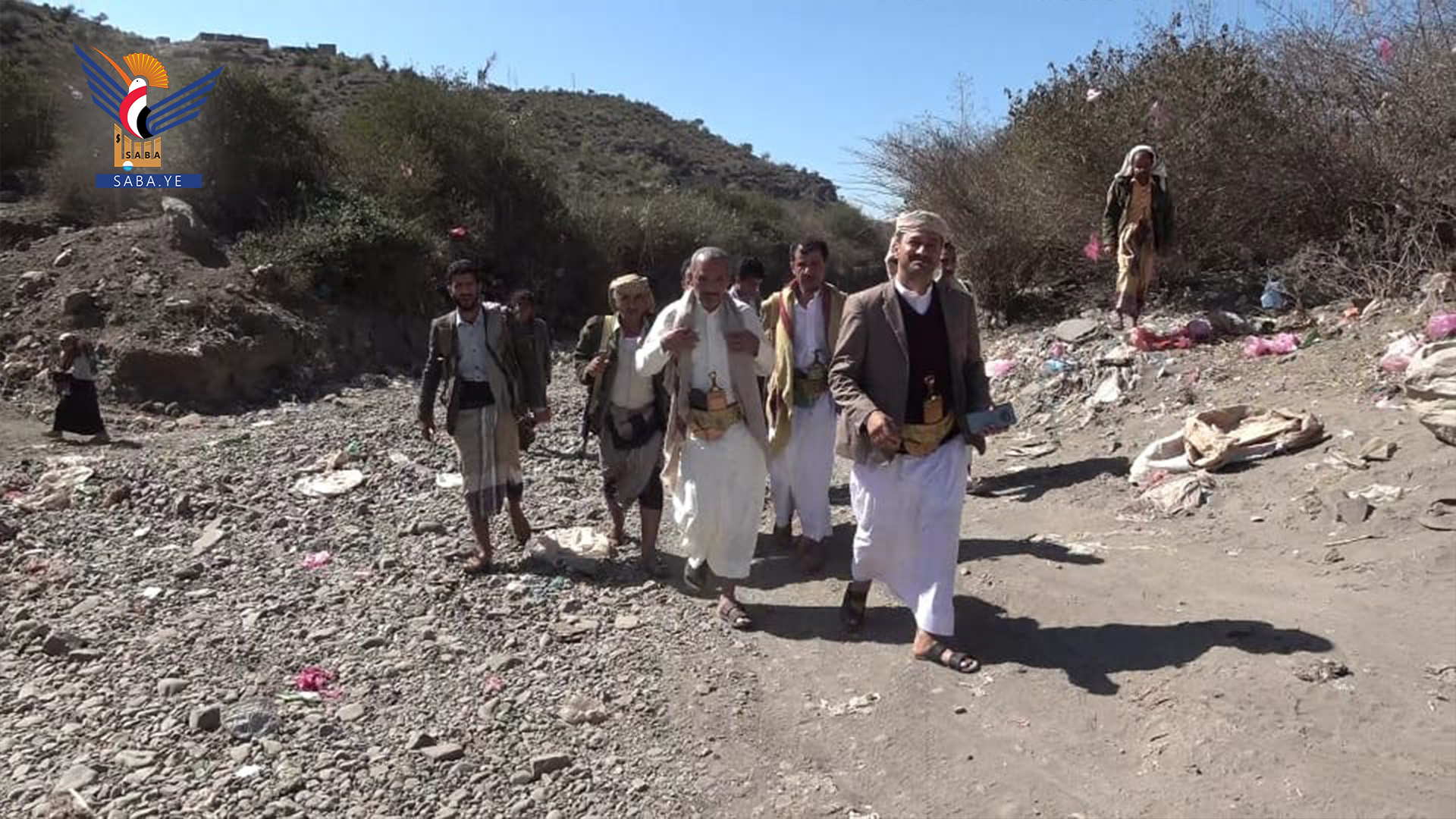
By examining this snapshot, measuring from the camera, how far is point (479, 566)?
505 cm

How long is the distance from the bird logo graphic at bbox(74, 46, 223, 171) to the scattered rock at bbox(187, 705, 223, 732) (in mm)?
14036

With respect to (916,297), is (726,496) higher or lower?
lower

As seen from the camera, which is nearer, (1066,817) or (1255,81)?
(1066,817)

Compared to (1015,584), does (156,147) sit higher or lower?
higher

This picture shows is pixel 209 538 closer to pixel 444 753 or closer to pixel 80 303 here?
pixel 444 753

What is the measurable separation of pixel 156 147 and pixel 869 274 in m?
17.9

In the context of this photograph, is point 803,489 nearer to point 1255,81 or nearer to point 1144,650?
point 1144,650

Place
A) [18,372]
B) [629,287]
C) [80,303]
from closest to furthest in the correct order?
[629,287]
[18,372]
[80,303]

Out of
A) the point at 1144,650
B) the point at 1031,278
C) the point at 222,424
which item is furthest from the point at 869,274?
the point at 1144,650

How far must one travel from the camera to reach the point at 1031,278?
11.8 m

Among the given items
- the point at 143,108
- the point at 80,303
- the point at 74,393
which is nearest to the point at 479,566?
the point at 74,393

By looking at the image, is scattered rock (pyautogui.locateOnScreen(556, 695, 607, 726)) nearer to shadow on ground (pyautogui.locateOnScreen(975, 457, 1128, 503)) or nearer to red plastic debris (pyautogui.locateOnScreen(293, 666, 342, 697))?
red plastic debris (pyautogui.locateOnScreen(293, 666, 342, 697))

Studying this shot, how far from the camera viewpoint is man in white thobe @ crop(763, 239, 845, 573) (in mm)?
4840

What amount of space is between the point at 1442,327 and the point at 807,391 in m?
3.78
